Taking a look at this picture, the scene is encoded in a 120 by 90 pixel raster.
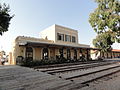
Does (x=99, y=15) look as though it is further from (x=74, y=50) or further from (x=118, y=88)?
(x=118, y=88)

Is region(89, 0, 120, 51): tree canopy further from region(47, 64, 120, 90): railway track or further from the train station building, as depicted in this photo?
region(47, 64, 120, 90): railway track

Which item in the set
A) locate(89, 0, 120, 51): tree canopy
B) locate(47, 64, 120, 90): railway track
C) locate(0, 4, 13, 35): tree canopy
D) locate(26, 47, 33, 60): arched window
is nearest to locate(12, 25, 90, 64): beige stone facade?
locate(26, 47, 33, 60): arched window

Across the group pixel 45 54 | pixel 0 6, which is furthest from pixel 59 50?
pixel 0 6

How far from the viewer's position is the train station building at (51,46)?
1606 cm

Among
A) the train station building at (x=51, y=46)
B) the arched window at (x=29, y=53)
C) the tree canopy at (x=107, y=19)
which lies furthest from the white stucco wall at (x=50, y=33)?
the tree canopy at (x=107, y=19)

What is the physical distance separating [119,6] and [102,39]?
16.9ft

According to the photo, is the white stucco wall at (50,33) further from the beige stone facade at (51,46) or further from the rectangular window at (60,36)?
the rectangular window at (60,36)

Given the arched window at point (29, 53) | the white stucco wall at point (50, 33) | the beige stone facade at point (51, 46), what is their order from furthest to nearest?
the white stucco wall at point (50, 33) → the arched window at point (29, 53) → the beige stone facade at point (51, 46)

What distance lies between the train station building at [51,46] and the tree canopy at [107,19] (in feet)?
20.0

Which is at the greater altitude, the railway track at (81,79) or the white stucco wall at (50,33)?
the white stucco wall at (50,33)

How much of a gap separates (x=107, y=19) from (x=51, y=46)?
30.8 ft

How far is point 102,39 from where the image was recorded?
1659 centimetres

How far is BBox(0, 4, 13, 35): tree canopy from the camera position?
46.4 feet

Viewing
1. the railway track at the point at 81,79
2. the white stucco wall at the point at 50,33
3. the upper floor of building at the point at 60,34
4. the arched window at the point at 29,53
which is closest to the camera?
the railway track at the point at 81,79
